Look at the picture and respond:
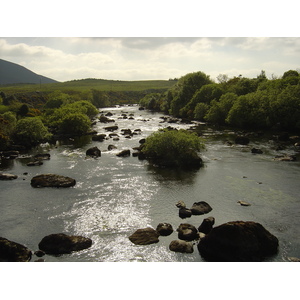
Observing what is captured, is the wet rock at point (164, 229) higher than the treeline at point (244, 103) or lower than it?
lower

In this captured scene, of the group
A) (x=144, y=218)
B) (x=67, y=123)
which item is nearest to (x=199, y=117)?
(x=67, y=123)

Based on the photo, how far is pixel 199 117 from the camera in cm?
10419

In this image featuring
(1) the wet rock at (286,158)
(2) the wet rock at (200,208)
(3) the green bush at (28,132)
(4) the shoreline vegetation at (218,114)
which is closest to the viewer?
(2) the wet rock at (200,208)

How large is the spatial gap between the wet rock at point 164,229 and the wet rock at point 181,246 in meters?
2.05

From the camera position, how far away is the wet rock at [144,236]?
2380 cm

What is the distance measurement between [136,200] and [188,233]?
9.88 metres

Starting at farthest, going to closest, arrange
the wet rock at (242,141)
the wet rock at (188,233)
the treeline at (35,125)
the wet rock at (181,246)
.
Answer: the treeline at (35,125) < the wet rock at (242,141) < the wet rock at (188,233) < the wet rock at (181,246)

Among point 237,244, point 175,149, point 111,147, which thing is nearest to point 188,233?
point 237,244

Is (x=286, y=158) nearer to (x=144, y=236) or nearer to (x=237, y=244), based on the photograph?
(x=237, y=244)

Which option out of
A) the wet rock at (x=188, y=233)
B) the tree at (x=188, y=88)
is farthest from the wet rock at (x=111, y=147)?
the tree at (x=188, y=88)

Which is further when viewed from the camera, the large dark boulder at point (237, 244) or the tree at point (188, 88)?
the tree at point (188, 88)

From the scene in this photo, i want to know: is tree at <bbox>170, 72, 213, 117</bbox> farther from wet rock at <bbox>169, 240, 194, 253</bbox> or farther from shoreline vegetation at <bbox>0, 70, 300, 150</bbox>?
wet rock at <bbox>169, 240, 194, 253</bbox>

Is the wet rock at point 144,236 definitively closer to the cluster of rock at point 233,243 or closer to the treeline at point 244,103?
the cluster of rock at point 233,243

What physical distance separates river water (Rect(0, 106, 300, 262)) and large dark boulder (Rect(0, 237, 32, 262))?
0.70 m
